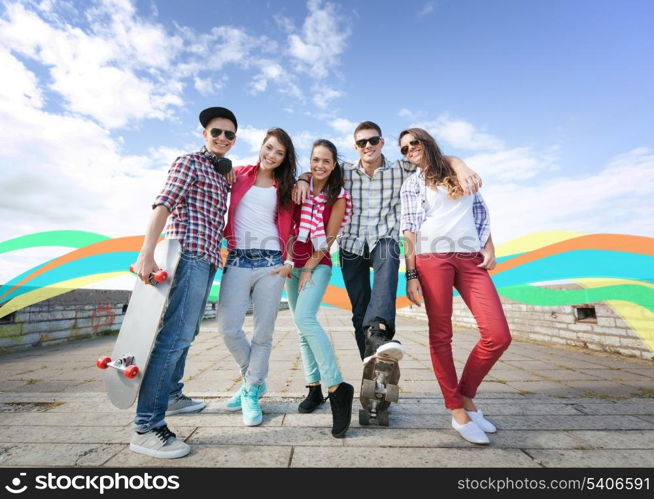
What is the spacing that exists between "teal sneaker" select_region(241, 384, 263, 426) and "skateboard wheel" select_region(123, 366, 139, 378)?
794mm

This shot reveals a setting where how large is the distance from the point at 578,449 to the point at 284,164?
8.85ft

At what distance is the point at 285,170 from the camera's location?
2.66 metres

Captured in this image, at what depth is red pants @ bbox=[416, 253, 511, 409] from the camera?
221cm

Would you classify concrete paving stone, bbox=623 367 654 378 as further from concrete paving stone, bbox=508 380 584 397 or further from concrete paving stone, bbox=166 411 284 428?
Result: concrete paving stone, bbox=166 411 284 428

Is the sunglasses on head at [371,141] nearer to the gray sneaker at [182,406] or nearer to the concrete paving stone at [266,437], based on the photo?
the concrete paving stone at [266,437]

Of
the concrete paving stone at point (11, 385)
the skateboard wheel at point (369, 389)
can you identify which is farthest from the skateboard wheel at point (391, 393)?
the concrete paving stone at point (11, 385)

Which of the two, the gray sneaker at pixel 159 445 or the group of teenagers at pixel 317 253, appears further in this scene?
the group of teenagers at pixel 317 253

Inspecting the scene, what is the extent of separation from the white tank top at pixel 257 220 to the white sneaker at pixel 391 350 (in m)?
1.06

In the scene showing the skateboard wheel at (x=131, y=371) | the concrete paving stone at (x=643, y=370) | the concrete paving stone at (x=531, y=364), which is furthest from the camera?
the concrete paving stone at (x=531, y=364)

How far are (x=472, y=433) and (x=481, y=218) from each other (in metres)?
1.48

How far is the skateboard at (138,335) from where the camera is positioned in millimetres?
→ 1962

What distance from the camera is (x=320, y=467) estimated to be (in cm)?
175

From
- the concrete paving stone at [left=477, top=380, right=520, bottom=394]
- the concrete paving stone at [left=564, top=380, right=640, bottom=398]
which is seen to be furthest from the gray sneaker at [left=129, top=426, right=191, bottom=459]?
the concrete paving stone at [left=564, top=380, right=640, bottom=398]
